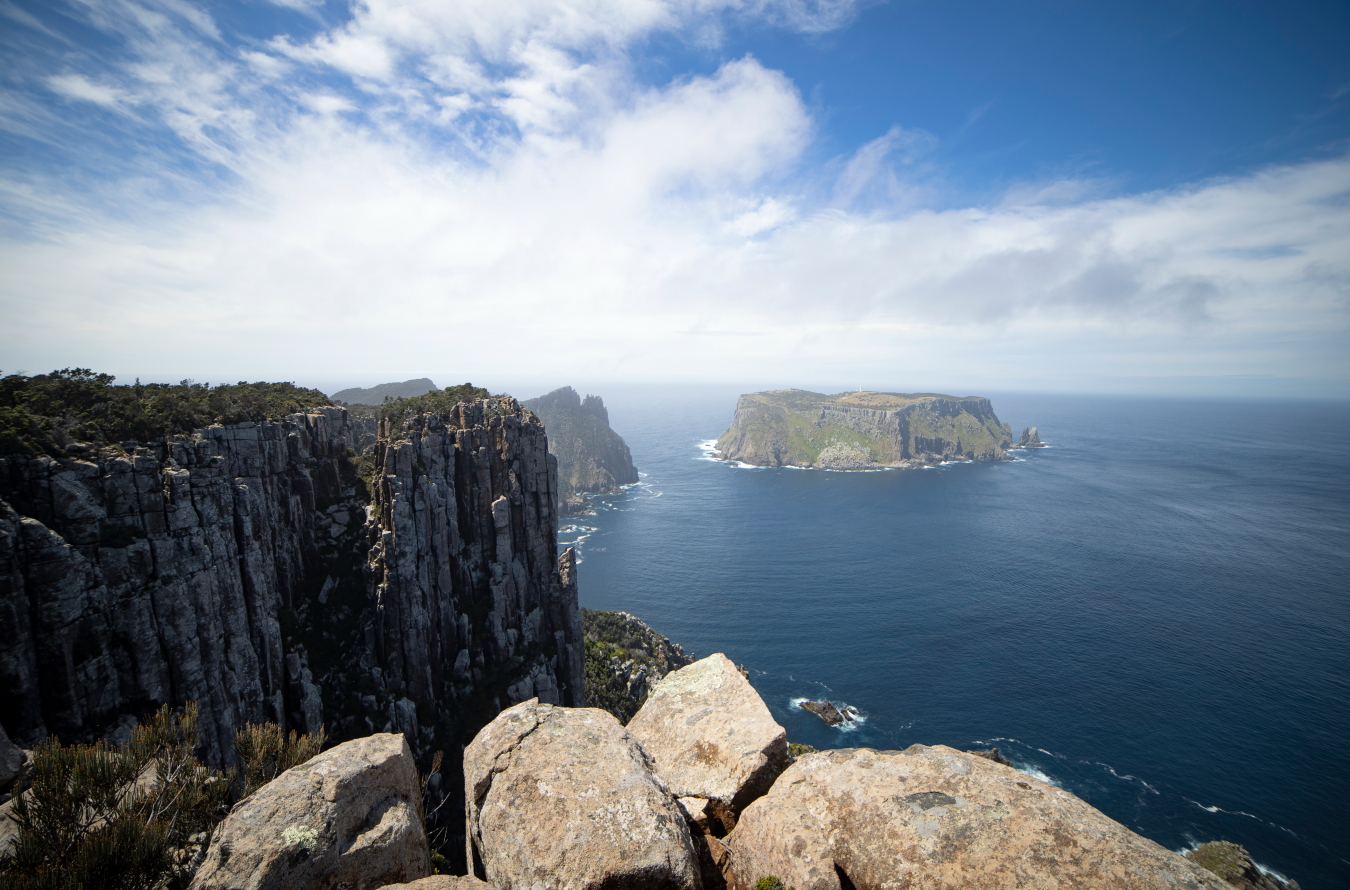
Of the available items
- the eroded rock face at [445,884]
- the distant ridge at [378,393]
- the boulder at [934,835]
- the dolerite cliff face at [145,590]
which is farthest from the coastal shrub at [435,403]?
the distant ridge at [378,393]

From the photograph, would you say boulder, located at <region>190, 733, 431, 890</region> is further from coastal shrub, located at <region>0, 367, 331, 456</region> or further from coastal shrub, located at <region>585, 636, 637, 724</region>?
coastal shrub, located at <region>585, 636, 637, 724</region>

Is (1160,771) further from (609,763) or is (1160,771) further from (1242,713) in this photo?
(609,763)

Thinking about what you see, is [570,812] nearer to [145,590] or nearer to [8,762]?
[8,762]

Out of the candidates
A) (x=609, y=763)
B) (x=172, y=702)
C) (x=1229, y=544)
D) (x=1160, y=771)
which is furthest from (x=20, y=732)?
(x=1229, y=544)

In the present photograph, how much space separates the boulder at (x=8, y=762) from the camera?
13.7 metres

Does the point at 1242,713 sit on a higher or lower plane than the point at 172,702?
lower

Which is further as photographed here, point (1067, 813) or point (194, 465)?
point (194, 465)

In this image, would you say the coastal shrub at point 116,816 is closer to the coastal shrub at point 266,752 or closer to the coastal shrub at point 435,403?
the coastal shrub at point 266,752

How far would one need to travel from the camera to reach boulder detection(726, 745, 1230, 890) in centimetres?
827

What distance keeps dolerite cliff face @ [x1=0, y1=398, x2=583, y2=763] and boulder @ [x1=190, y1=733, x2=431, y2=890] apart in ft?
90.8

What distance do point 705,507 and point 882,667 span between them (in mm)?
109366

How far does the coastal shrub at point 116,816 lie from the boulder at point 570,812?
568 cm

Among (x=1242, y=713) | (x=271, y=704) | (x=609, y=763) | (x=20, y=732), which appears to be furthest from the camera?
(x=1242, y=713)

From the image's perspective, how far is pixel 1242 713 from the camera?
7925 cm
